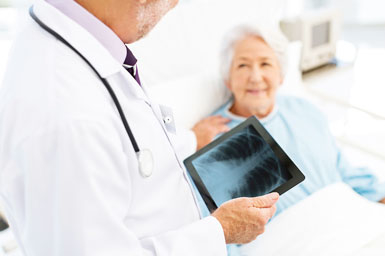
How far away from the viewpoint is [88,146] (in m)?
0.58

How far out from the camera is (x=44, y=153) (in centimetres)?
57

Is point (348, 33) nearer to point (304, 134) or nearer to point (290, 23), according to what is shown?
point (290, 23)

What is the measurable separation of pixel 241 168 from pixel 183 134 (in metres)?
0.37

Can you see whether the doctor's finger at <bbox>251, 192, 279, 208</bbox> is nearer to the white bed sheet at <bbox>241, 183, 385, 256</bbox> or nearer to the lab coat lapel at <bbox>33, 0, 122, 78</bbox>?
the white bed sheet at <bbox>241, 183, 385, 256</bbox>

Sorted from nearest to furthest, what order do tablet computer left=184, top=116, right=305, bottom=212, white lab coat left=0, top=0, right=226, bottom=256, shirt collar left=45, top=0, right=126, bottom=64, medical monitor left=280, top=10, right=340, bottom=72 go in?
white lab coat left=0, top=0, right=226, bottom=256 < shirt collar left=45, top=0, right=126, bottom=64 < tablet computer left=184, top=116, right=305, bottom=212 < medical monitor left=280, top=10, right=340, bottom=72

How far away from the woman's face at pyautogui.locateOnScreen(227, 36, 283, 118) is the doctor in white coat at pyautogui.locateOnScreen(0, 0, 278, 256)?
79cm

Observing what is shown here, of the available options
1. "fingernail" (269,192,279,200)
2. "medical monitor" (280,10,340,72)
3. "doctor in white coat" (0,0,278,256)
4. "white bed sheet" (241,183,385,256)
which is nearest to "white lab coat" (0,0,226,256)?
"doctor in white coat" (0,0,278,256)

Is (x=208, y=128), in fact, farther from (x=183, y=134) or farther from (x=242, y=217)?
(x=242, y=217)

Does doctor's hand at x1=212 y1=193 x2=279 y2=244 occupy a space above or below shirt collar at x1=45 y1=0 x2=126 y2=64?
below

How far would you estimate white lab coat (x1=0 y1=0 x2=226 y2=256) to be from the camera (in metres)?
0.57

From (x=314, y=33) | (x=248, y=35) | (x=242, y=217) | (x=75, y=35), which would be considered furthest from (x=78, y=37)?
(x=314, y=33)

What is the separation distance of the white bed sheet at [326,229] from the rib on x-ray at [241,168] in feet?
0.83

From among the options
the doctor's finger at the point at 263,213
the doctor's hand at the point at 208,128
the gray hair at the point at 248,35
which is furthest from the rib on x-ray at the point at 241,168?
the gray hair at the point at 248,35

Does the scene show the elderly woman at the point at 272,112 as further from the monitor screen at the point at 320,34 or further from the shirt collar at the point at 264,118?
the monitor screen at the point at 320,34
